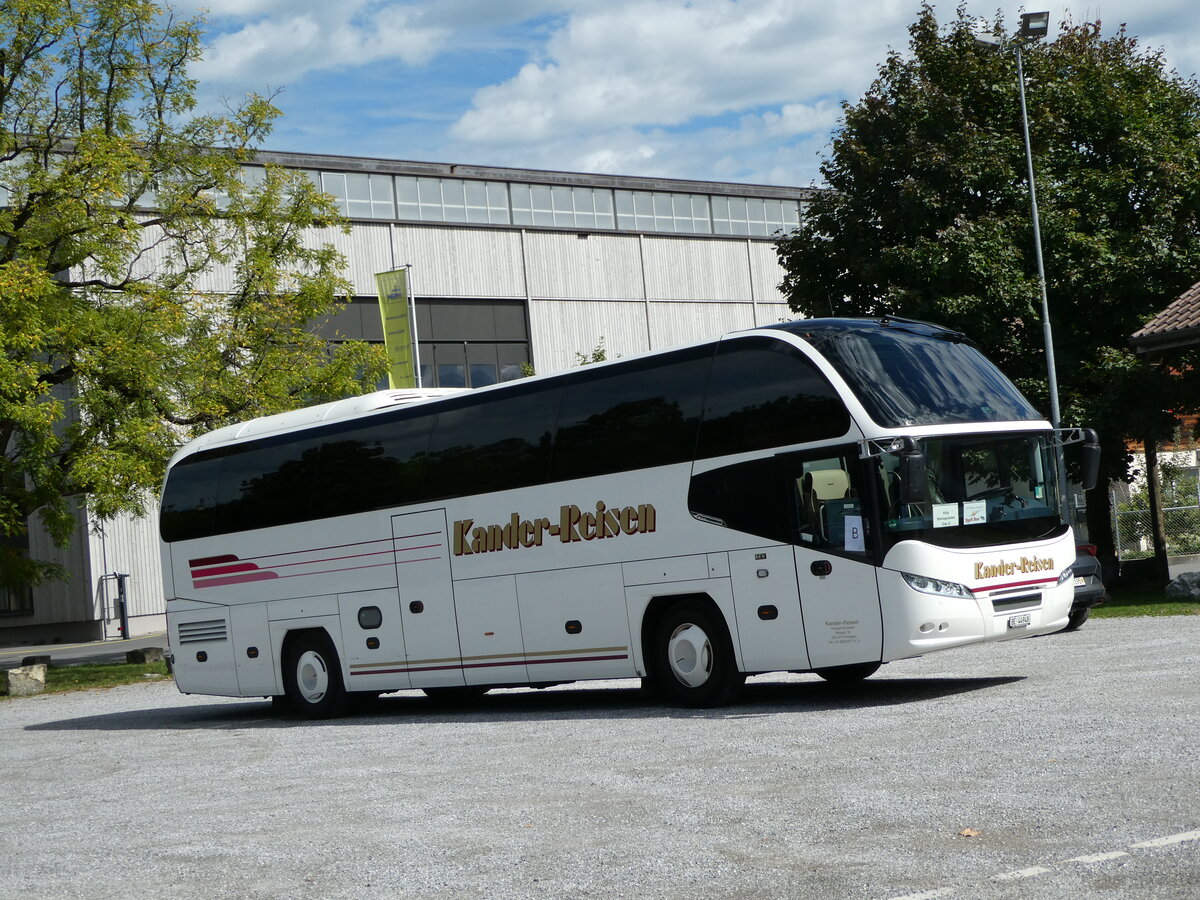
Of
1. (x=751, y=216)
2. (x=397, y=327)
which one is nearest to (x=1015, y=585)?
(x=397, y=327)

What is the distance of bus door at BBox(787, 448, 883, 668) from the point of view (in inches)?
490

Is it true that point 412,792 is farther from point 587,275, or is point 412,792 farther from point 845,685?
point 587,275

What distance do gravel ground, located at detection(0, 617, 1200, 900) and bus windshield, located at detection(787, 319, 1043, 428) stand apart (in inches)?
95.7

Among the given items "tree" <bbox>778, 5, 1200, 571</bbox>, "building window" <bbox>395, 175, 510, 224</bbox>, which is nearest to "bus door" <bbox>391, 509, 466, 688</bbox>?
"tree" <bbox>778, 5, 1200, 571</bbox>

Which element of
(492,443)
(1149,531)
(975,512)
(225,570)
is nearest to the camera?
(975,512)

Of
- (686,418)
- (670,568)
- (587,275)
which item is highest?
(587,275)

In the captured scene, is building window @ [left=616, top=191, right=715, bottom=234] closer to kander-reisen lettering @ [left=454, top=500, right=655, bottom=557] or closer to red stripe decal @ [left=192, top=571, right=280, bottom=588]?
red stripe decal @ [left=192, top=571, right=280, bottom=588]

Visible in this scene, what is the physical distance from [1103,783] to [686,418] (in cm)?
641

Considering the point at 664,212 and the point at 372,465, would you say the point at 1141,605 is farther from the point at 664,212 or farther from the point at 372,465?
the point at 664,212

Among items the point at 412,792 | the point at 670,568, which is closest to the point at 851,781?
the point at 412,792

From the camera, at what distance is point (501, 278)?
52188mm

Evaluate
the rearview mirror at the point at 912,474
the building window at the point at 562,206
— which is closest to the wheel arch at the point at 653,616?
the rearview mirror at the point at 912,474

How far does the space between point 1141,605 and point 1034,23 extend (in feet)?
36.0

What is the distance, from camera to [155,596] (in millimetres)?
46219
